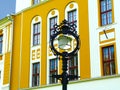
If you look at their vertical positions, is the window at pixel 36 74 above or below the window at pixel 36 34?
below

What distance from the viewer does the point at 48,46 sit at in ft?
78.6

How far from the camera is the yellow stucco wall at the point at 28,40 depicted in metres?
21.7

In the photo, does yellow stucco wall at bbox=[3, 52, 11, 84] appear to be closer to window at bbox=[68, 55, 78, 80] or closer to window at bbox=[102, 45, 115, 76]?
window at bbox=[68, 55, 78, 80]

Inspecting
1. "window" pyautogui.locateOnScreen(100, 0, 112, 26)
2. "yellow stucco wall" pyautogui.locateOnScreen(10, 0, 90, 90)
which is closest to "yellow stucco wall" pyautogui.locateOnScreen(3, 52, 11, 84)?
"yellow stucco wall" pyautogui.locateOnScreen(10, 0, 90, 90)

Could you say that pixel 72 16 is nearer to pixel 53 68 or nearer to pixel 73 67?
pixel 73 67

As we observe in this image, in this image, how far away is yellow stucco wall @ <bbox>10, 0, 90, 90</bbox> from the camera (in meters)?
21.7

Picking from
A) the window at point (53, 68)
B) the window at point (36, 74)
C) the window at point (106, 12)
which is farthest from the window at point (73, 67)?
the window at point (36, 74)

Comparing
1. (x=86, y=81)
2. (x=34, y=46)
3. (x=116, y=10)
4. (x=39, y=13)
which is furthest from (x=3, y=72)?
(x=116, y=10)

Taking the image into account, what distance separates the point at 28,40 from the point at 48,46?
8.12ft

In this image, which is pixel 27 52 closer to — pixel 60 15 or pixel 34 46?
pixel 34 46

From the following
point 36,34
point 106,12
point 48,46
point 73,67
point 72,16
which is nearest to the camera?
point 106,12

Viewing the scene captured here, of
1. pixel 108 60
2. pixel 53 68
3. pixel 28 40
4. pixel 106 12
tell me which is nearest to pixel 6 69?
pixel 28 40

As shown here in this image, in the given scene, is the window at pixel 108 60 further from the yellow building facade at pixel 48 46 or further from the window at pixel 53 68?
the window at pixel 53 68

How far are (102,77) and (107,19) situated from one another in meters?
3.85
